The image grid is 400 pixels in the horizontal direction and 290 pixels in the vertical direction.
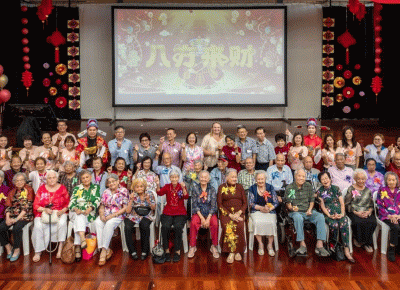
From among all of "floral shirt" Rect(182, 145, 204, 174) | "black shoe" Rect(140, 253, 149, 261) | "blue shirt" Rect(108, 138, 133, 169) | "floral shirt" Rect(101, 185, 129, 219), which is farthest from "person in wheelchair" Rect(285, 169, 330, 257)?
"blue shirt" Rect(108, 138, 133, 169)

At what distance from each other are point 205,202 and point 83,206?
4.09 ft

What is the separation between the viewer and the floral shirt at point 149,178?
5758 millimetres

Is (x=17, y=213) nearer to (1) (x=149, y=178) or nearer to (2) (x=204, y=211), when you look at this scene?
(1) (x=149, y=178)

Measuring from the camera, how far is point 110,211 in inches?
212

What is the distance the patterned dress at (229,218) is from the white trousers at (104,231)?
1.09 metres

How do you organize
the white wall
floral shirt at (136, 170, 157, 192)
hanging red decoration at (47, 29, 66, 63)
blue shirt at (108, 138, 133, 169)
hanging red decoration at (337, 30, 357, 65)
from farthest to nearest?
the white wall, hanging red decoration at (337, 30, 357, 65), hanging red decoration at (47, 29, 66, 63), blue shirt at (108, 138, 133, 169), floral shirt at (136, 170, 157, 192)

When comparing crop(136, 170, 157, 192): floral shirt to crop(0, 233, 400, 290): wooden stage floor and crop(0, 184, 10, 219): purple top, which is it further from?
crop(0, 184, 10, 219): purple top

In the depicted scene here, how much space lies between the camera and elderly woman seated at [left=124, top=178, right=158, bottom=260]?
5.29m

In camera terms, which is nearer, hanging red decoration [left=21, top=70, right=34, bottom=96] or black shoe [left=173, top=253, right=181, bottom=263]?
black shoe [left=173, top=253, right=181, bottom=263]

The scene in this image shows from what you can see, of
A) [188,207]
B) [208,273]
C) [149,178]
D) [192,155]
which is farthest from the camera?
[192,155]

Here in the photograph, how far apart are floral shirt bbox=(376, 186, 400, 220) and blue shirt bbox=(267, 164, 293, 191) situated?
101 centimetres

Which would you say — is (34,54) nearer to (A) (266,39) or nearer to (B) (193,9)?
(B) (193,9)

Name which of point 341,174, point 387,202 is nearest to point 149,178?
point 341,174

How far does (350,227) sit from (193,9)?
902 centimetres
